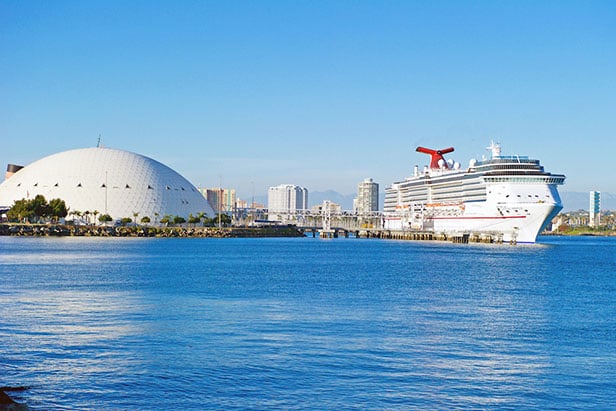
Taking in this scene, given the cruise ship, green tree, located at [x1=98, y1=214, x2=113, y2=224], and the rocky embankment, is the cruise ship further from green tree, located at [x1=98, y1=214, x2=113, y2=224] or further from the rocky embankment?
green tree, located at [x1=98, y1=214, x2=113, y2=224]

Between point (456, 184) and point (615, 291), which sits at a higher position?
point (456, 184)

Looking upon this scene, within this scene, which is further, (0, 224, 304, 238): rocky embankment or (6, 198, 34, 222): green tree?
(6, 198, 34, 222): green tree

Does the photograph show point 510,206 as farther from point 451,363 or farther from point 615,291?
point 451,363

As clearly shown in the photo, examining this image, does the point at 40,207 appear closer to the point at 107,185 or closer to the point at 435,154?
the point at 107,185

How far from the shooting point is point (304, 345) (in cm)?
1809

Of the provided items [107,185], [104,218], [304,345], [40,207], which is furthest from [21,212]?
[304,345]

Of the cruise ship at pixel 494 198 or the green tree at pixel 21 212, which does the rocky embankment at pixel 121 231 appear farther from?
the cruise ship at pixel 494 198

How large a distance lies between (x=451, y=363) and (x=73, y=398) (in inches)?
288

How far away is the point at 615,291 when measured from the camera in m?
34.0

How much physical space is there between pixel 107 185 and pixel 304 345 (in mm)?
109917

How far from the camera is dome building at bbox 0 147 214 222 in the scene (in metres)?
122

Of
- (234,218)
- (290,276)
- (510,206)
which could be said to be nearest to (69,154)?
(234,218)

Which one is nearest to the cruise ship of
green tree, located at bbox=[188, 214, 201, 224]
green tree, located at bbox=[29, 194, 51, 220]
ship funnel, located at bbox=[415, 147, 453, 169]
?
ship funnel, located at bbox=[415, 147, 453, 169]

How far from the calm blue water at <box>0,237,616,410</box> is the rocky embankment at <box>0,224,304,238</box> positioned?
75.2m
